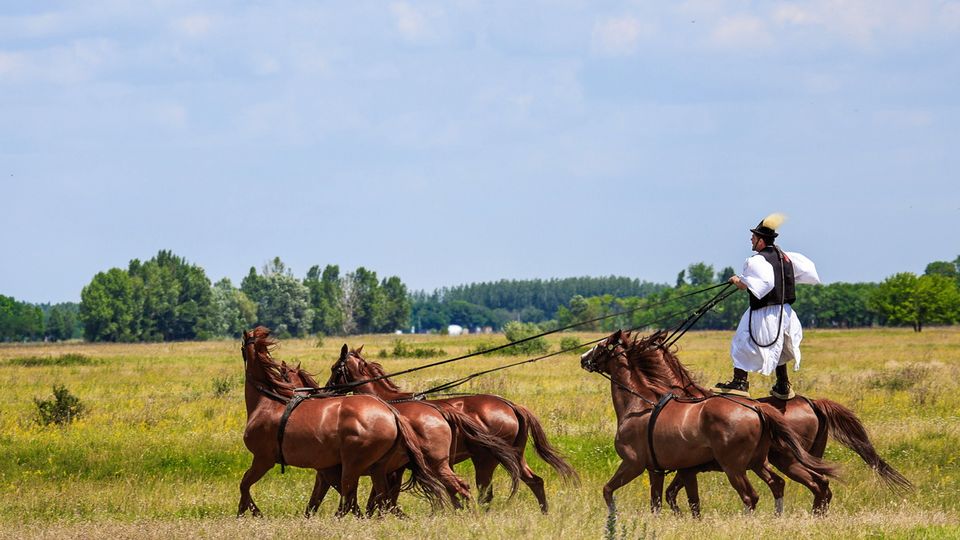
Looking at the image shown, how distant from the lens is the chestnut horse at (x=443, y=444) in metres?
11.3

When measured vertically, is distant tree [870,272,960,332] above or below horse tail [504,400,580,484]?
above

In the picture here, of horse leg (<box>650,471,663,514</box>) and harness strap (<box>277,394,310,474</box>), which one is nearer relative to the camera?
harness strap (<box>277,394,310,474</box>)

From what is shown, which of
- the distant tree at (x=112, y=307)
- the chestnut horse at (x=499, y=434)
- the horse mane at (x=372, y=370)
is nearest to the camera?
the chestnut horse at (x=499, y=434)

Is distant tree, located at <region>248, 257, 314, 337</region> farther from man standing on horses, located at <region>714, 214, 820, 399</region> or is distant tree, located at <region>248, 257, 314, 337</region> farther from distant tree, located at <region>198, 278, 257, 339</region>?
man standing on horses, located at <region>714, 214, 820, 399</region>

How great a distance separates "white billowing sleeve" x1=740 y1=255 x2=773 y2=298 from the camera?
1153 centimetres

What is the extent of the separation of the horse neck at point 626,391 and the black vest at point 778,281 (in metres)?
1.41

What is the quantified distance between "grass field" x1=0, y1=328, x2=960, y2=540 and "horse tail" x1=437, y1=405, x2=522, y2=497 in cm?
39

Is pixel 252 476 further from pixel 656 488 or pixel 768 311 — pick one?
pixel 768 311

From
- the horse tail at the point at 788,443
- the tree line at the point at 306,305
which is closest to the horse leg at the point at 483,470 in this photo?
the horse tail at the point at 788,443

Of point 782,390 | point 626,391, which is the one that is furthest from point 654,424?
point 782,390

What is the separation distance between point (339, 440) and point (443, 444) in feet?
3.40

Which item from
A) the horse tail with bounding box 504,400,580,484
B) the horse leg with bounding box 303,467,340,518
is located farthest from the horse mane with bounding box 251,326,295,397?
the horse tail with bounding box 504,400,580,484

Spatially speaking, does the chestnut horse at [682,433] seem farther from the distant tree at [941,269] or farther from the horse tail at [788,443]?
the distant tree at [941,269]

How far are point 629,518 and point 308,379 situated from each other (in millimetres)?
4015
